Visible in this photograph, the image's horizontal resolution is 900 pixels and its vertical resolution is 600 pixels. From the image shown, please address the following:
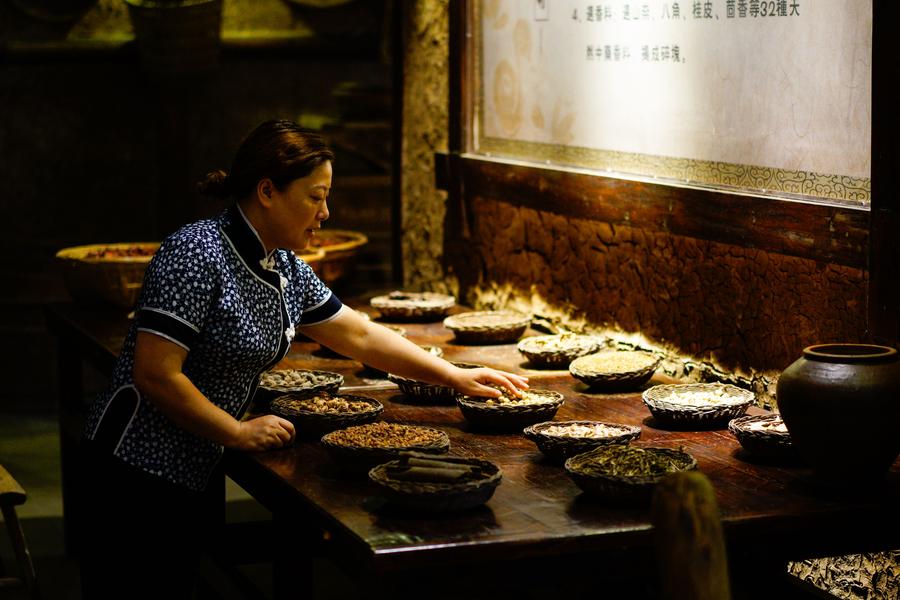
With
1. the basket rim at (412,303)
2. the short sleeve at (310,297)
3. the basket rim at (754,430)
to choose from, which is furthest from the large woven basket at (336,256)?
the basket rim at (754,430)

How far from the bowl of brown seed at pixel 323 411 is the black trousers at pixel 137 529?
325 millimetres

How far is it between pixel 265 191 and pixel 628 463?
1.17m

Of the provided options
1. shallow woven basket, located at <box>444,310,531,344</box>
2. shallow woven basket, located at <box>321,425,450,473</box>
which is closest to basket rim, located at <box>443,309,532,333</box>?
shallow woven basket, located at <box>444,310,531,344</box>

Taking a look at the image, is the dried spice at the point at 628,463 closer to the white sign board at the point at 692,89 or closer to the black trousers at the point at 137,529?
the white sign board at the point at 692,89

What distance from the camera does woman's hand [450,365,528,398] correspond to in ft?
12.3

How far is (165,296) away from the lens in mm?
3273

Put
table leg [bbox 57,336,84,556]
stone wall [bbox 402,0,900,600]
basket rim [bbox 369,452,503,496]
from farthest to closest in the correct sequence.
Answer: table leg [bbox 57,336,84,556], stone wall [bbox 402,0,900,600], basket rim [bbox 369,452,503,496]

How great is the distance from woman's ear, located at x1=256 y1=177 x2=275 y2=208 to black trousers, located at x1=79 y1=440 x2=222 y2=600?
754mm

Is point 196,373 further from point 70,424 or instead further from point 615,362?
point 70,424

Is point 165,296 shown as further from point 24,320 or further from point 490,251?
point 24,320

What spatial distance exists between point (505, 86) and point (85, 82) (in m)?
4.79

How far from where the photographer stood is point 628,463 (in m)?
2.98

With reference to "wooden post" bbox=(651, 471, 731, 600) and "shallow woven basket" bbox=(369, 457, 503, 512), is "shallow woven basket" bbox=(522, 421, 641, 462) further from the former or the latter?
→ "wooden post" bbox=(651, 471, 731, 600)

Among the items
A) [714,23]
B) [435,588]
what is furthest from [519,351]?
[435,588]
